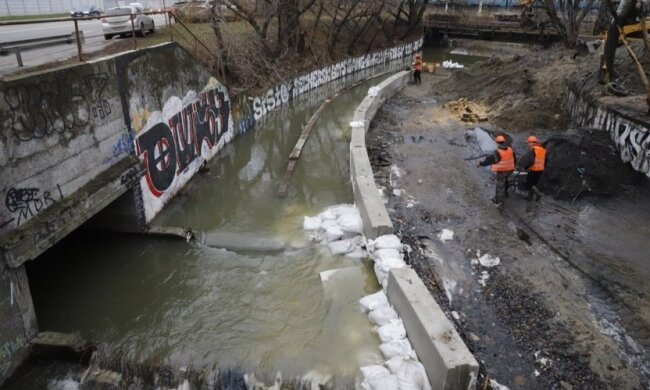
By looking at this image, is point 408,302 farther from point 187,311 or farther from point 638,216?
point 638,216

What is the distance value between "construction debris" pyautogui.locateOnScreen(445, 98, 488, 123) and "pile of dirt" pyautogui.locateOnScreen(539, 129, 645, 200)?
579 centimetres

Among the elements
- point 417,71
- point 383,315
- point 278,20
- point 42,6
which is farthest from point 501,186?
point 42,6

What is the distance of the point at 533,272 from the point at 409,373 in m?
3.68

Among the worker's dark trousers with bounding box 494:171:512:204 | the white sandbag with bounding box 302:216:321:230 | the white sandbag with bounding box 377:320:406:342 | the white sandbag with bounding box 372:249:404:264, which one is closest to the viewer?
the white sandbag with bounding box 377:320:406:342


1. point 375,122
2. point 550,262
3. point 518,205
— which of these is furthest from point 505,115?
point 550,262

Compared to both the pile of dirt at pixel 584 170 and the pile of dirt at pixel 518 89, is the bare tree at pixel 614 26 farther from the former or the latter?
the pile of dirt at pixel 584 170

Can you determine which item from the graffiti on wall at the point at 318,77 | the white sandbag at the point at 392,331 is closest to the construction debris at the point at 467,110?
the graffiti on wall at the point at 318,77

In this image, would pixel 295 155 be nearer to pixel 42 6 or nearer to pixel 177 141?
pixel 177 141

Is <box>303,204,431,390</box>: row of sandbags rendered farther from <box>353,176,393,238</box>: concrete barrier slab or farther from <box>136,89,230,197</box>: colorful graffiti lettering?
<box>136,89,230,197</box>: colorful graffiti lettering

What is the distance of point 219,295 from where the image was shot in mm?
7910

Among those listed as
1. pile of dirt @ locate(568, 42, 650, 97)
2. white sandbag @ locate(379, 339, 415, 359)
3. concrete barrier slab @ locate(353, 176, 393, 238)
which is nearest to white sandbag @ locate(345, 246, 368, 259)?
concrete barrier slab @ locate(353, 176, 393, 238)

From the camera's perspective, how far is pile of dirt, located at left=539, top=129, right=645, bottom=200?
10945mm

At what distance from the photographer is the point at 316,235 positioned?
9.56m

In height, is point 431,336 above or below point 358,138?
below
